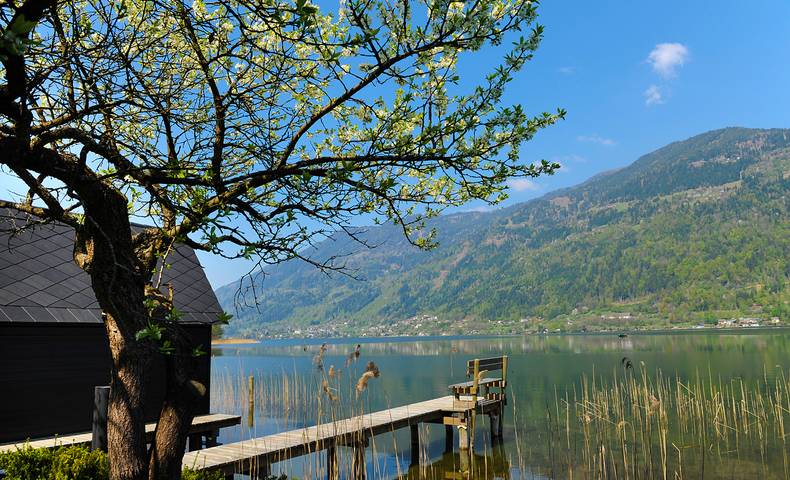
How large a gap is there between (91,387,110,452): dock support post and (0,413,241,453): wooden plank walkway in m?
2.15

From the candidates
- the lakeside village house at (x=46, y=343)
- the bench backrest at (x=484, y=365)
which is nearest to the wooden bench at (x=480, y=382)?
the bench backrest at (x=484, y=365)

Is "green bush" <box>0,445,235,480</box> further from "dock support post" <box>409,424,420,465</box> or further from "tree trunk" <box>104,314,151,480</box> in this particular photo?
"dock support post" <box>409,424,420,465</box>

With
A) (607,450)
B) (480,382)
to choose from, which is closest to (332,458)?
(480,382)

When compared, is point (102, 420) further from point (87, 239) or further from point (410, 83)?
point (410, 83)

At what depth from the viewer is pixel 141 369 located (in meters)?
5.43

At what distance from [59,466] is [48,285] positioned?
23.7 ft

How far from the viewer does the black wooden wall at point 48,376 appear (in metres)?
11.7

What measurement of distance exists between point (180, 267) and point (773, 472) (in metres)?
15.9

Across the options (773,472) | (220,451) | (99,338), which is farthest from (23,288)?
(773,472)

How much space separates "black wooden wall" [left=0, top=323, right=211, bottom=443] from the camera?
38.5 feet

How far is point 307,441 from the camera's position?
11477 millimetres

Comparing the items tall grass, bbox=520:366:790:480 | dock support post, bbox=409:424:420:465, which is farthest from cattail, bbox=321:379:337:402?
dock support post, bbox=409:424:420:465

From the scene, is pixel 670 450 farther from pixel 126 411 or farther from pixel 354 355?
pixel 126 411

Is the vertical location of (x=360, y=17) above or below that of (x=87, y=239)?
above
